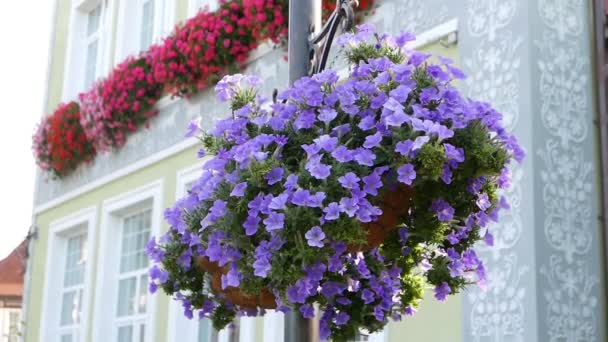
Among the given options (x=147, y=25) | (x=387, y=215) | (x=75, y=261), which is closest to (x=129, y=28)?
(x=147, y=25)

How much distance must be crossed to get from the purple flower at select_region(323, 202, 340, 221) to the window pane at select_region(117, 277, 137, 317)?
7303 millimetres

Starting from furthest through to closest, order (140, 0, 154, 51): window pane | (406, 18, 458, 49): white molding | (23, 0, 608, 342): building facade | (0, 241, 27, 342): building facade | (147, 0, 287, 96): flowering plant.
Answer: (0, 241, 27, 342): building facade, (140, 0, 154, 51): window pane, (147, 0, 287, 96): flowering plant, (406, 18, 458, 49): white molding, (23, 0, 608, 342): building facade

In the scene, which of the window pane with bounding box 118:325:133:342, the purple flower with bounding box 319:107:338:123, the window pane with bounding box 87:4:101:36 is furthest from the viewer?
the window pane with bounding box 87:4:101:36

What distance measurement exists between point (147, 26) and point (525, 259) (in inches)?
247

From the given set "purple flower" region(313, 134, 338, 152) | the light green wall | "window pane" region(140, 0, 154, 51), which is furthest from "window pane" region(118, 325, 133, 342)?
"purple flower" region(313, 134, 338, 152)

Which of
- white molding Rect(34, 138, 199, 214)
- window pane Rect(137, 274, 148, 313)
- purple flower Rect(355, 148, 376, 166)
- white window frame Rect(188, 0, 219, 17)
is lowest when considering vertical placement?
purple flower Rect(355, 148, 376, 166)

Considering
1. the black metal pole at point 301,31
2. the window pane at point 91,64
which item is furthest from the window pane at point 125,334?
the black metal pole at point 301,31

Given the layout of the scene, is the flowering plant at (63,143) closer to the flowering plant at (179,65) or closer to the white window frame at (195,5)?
the flowering plant at (179,65)

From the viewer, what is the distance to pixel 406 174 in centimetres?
258

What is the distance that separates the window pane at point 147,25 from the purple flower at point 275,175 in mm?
7857

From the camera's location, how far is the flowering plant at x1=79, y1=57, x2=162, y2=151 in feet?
30.8

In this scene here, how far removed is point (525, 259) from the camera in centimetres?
514

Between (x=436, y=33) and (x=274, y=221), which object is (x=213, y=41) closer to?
(x=436, y=33)

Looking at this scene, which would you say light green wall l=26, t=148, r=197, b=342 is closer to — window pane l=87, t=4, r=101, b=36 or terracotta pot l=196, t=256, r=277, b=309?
window pane l=87, t=4, r=101, b=36
